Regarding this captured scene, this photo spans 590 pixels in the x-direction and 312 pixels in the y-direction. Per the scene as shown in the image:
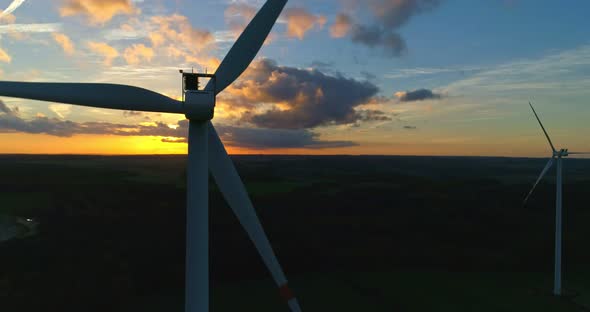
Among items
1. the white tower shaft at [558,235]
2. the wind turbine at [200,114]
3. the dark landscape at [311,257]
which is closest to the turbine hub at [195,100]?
the wind turbine at [200,114]

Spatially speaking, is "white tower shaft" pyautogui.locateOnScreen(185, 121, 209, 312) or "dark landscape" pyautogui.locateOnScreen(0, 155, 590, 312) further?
"dark landscape" pyautogui.locateOnScreen(0, 155, 590, 312)

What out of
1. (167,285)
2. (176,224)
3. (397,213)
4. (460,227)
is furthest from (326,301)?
(397,213)

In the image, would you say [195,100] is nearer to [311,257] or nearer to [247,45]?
[247,45]

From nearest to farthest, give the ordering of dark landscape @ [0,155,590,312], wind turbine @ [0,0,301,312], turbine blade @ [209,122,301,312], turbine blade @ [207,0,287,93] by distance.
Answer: wind turbine @ [0,0,301,312] → turbine blade @ [209,122,301,312] → turbine blade @ [207,0,287,93] → dark landscape @ [0,155,590,312]

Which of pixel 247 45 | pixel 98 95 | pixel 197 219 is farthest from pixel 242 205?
pixel 247 45

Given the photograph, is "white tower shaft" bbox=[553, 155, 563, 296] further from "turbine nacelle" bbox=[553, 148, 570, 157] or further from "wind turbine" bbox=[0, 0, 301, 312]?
"wind turbine" bbox=[0, 0, 301, 312]

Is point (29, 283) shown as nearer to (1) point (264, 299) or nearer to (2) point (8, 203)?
(1) point (264, 299)

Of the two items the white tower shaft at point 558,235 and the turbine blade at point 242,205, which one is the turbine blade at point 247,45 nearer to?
the turbine blade at point 242,205

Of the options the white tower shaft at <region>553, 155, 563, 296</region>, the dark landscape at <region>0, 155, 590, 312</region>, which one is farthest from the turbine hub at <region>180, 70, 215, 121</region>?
the white tower shaft at <region>553, 155, 563, 296</region>
